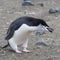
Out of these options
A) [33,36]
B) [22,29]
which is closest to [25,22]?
[22,29]

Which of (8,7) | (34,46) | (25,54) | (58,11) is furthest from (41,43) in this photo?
(8,7)

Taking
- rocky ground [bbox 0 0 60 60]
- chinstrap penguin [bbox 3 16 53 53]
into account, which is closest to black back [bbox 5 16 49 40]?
chinstrap penguin [bbox 3 16 53 53]

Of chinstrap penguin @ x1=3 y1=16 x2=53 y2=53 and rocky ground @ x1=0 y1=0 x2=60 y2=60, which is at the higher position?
chinstrap penguin @ x1=3 y1=16 x2=53 y2=53

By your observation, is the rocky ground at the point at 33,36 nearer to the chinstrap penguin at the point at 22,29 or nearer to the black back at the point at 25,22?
the chinstrap penguin at the point at 22,29

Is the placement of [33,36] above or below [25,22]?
below

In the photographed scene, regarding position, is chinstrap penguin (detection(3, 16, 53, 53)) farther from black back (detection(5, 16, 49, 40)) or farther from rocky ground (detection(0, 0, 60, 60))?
rocky ground (detection(0, 0, 60, 60))

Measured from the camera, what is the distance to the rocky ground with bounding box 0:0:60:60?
A: 4793 millimetres

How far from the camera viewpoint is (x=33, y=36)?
19.5 feet

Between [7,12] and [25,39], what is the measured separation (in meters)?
3.74

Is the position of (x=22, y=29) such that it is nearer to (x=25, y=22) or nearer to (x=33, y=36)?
(x=25, y=22)

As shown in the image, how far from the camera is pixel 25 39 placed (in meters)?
4.74

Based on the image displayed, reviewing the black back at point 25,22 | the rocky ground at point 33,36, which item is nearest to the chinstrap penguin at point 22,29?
the black back at point 25,22

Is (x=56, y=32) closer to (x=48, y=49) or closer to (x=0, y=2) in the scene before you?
(x=48, y=49)

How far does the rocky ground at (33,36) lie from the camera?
4793mm
